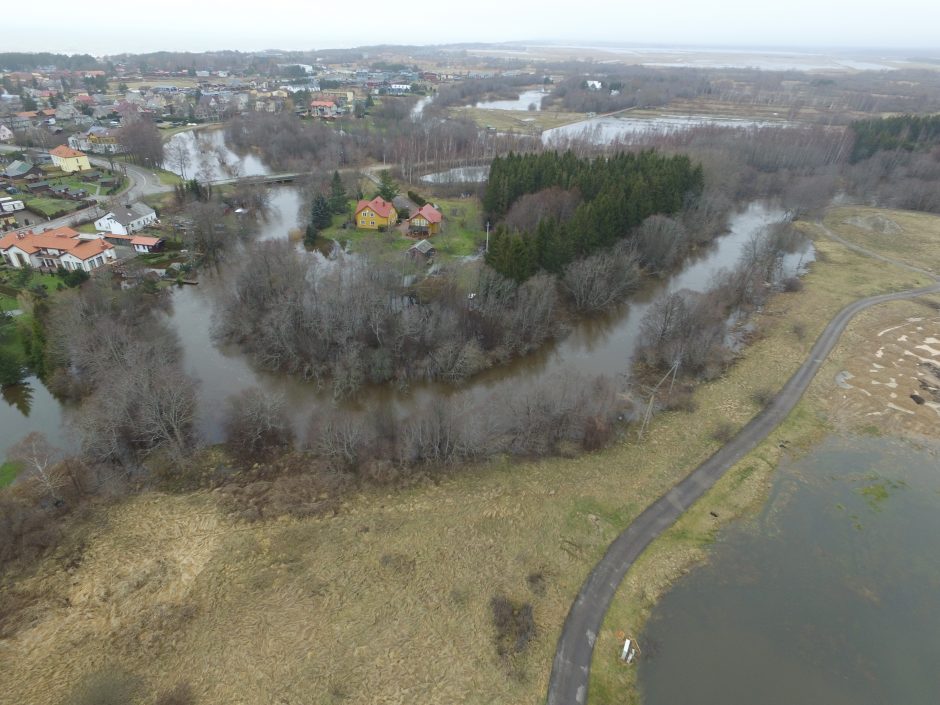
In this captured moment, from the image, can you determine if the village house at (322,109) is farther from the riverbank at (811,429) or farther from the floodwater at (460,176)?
the riverbank at (811,429)

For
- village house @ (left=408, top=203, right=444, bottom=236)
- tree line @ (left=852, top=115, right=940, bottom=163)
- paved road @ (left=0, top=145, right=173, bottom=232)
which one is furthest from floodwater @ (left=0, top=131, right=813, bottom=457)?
Result: tree line @ (left=852, top=115, right=940, bottom=163)

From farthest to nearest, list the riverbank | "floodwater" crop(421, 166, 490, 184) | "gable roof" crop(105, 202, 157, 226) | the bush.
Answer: "floodwater" crop(421, 166, 490, 184) < "gable roof" crop(105, 202, 157, 226) < the riverbank < the bush

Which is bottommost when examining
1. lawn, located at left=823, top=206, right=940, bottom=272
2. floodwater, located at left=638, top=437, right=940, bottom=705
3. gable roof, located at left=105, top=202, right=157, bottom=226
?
floodwater, located at left=638, top=437, right=940, bottom=705

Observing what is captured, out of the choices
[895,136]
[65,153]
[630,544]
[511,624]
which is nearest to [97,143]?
[65,153]

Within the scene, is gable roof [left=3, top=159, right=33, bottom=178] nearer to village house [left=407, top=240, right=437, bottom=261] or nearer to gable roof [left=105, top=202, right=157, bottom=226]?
gable roof [left=105, top=202, right=157, bottom=226]

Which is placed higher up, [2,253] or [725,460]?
[2,253]

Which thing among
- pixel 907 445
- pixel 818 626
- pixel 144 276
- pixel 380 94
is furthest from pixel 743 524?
pixel 380 94

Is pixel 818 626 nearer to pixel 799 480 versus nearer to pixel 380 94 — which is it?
pixel 799 480
